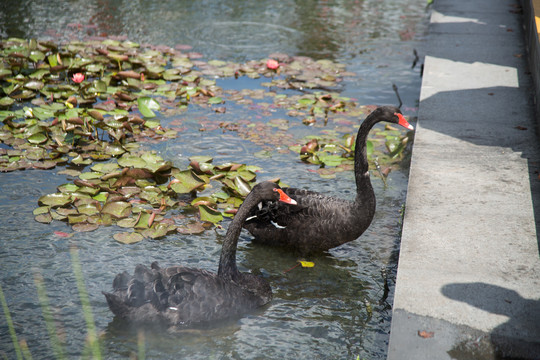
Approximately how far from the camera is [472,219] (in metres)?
4.13

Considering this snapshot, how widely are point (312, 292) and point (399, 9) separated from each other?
8.77 m

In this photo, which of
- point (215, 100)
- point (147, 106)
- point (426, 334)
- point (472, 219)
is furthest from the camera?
point (215, 100)

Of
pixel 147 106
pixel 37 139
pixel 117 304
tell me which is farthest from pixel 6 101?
pixel 117 304

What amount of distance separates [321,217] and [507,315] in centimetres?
156

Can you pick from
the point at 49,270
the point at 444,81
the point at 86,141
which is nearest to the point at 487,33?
the point at 444,81

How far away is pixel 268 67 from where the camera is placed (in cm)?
798

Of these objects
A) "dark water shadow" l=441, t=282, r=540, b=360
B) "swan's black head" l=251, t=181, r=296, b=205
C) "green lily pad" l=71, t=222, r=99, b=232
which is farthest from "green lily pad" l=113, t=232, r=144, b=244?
"dark water shadow" l=441, t=282, r=540, b=360

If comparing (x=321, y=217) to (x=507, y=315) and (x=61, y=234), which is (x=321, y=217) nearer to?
(x=507, y=315)

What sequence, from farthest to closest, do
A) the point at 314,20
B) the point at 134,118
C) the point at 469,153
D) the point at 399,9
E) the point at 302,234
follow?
1. the point at 399,9
2. the point at 314,20
3. the point at 134,118
4. the point at 469,153
5. the point at 302,234

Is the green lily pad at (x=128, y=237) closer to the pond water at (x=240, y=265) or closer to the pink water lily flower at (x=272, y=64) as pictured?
the pond water at (x=240, y=265)

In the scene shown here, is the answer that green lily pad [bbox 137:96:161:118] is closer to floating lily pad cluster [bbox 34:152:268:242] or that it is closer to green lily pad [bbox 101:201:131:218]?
floating lily pad cluster [bbox 34:152:268:242]

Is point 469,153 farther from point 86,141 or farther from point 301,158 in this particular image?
point 86,141

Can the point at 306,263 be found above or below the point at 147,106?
below

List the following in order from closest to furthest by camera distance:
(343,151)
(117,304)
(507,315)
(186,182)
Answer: (507,315) → (117,304) → (186,182) → (343,151)
